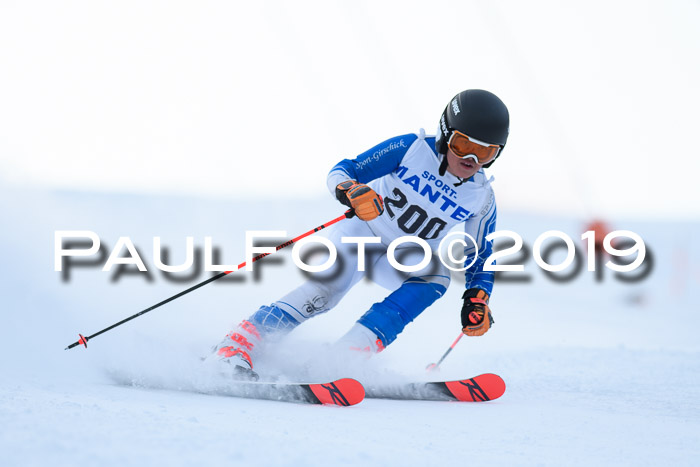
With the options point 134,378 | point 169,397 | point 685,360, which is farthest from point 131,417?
point 685,360

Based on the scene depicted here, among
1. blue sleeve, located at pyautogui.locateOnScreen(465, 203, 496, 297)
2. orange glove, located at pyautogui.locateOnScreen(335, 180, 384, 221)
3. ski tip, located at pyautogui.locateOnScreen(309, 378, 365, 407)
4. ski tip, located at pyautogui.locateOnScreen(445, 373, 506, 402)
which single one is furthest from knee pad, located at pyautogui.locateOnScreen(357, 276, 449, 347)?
ski tip, located at pyautogui.locateOnScreen(309, 378, 365, 407)

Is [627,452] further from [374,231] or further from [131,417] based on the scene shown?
[374,231]

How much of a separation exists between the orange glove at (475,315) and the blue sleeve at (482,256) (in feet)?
0.35

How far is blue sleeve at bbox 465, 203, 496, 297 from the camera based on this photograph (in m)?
3.14

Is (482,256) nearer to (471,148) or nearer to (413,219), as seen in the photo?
(413,219)

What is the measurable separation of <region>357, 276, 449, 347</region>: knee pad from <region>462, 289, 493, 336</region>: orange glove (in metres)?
0.17

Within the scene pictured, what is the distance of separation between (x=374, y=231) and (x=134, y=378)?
1318mm

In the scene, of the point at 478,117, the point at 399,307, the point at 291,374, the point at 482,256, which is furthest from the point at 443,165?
the point at 291,374

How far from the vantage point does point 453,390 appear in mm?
2816

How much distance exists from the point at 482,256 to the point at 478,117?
0.75 meters

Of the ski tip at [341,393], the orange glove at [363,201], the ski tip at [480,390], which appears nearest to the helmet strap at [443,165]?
the orange glove at [363,201]

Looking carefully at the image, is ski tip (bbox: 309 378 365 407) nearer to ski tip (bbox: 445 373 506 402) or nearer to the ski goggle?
ski tip (bbox: 445 373 506 402)

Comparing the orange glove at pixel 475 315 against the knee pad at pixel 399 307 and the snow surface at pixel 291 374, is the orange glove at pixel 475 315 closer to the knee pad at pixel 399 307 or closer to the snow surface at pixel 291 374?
the knee pad at pixel 399 307

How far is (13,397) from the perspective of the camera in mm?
1802
